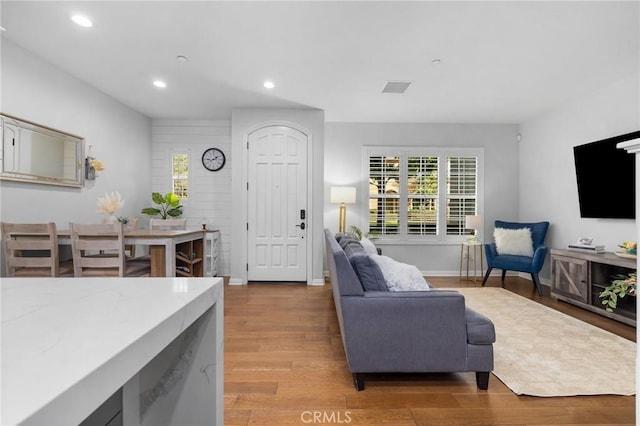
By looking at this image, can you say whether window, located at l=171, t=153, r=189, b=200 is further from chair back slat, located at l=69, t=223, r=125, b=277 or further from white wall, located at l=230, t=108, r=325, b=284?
chair back slat, located at l=69, t=223, r=125, b=277

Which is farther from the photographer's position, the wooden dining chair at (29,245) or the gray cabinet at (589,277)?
the gray cabinet at (589,277)

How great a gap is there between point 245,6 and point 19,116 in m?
2.47

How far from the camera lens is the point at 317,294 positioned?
14.4 ft

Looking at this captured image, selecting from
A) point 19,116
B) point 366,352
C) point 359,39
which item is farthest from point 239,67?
point 366,352

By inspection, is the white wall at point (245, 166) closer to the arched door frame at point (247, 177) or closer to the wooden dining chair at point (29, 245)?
the arched door frame at point (247, 177)

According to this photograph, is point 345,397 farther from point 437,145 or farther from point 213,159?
point 437,145

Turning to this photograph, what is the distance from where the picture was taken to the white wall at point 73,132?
304 centimetres

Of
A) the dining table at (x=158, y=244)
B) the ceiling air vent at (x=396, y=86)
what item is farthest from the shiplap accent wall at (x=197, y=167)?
the ceiling air vent at (x=396, y=86)

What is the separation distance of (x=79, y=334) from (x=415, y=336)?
1.90 meters

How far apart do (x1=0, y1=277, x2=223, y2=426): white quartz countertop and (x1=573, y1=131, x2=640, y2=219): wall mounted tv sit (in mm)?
4652

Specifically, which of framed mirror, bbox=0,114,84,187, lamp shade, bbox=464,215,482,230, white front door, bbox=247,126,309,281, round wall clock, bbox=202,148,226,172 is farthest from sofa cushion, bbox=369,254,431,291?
round wall clock, bbox=202,148,226,172

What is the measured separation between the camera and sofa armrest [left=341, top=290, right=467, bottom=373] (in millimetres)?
2031

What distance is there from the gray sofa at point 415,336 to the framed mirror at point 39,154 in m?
3.31

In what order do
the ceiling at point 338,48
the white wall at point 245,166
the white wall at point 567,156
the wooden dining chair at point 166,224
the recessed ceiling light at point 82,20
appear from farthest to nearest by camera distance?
the white wall at point 245,166, the wooden dining chair at point 166,224, the white wall at point 567,156, the recessed ceiling light at point 82,20, the ceiling at point 338,48
